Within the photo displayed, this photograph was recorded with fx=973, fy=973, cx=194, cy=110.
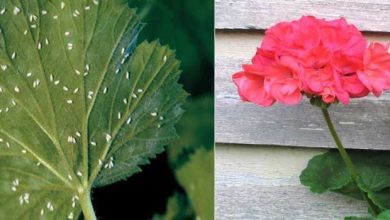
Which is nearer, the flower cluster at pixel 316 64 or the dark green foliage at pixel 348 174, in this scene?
the flower cluster at pixel 316 64

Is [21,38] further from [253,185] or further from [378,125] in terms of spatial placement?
[378,125]

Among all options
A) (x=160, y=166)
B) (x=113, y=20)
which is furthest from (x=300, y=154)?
(x=113, y=20)

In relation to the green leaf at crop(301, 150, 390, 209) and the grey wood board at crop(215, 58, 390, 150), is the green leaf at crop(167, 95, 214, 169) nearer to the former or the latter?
the grey wood board at crop(215, 58, 390, 150)

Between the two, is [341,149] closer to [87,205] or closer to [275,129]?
[275,129]

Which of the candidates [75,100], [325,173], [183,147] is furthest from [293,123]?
[75,100]

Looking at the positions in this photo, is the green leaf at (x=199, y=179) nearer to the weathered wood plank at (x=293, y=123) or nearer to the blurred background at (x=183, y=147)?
the blurred background at (x=183, y=147)

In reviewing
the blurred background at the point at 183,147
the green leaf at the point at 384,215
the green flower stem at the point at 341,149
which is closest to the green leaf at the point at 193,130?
the blurred background at the point at 183,147
